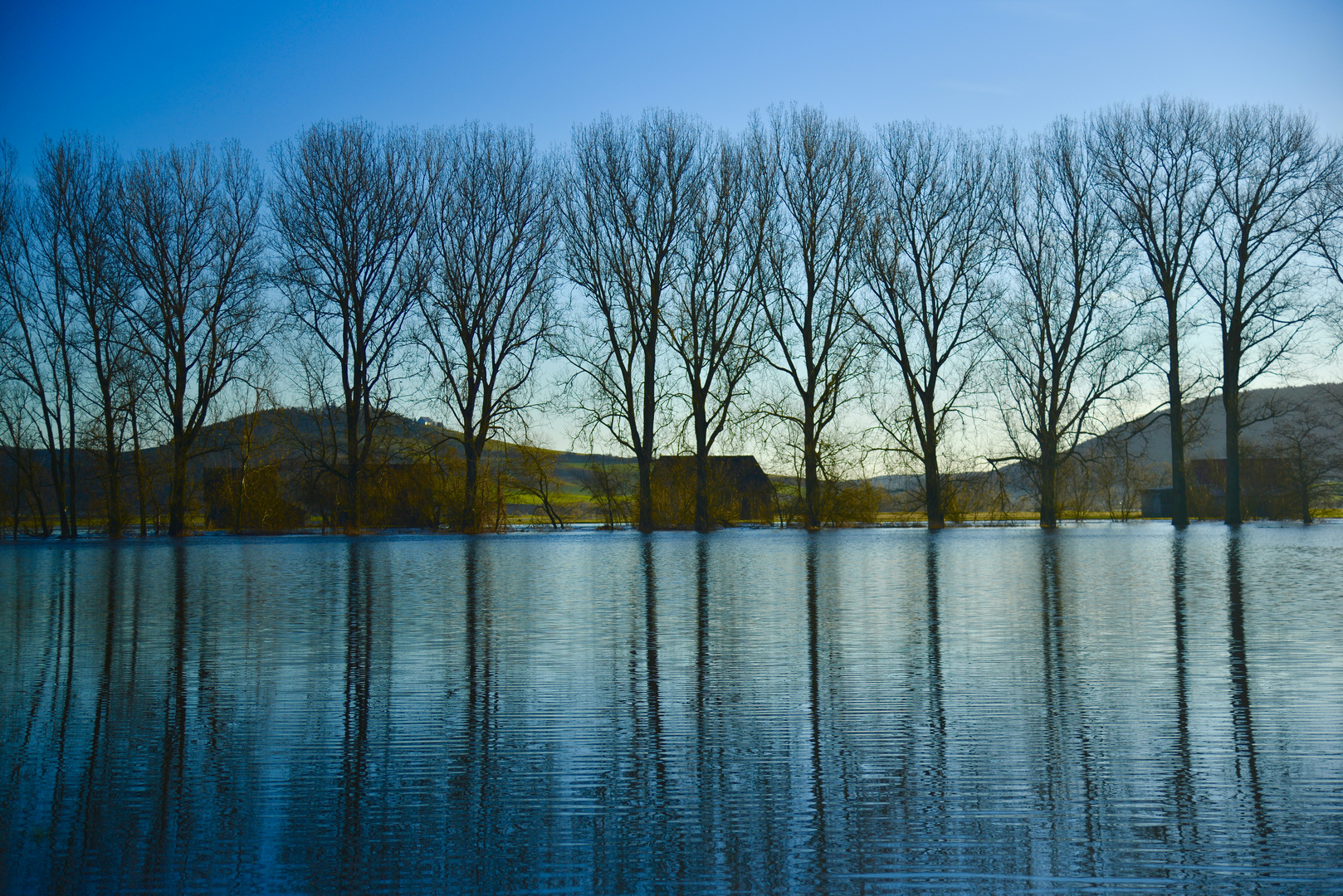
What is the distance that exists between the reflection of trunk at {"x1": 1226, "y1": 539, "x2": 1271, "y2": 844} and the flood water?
0.07 feet

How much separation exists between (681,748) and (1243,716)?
269 cm

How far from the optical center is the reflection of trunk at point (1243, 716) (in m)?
3.26

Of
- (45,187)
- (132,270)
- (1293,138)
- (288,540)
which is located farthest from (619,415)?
(1293,138)

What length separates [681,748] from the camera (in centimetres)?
418

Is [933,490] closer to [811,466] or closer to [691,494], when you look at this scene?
[811,466]

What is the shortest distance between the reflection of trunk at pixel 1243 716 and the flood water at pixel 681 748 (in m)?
0.02

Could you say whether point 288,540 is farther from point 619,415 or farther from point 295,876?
point 295,876

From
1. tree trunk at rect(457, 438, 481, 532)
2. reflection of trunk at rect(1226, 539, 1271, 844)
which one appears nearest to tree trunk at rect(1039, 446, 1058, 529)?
tree trunk at rect(457, 438, 481, 532)

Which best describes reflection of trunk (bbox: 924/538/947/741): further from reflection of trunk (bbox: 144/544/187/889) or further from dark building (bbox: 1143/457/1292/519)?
dark building (bbox: 1143/457/1292/519)

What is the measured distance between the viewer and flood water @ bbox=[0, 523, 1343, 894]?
2871 millimetres

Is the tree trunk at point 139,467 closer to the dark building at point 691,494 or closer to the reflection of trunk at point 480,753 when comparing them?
the dark building at point 691,494

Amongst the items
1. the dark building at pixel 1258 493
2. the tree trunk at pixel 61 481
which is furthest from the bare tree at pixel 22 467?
the dark building at pixel 1258 493

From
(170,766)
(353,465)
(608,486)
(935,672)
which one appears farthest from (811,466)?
(170,766)

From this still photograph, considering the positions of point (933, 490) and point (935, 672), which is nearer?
point (935, 672)
